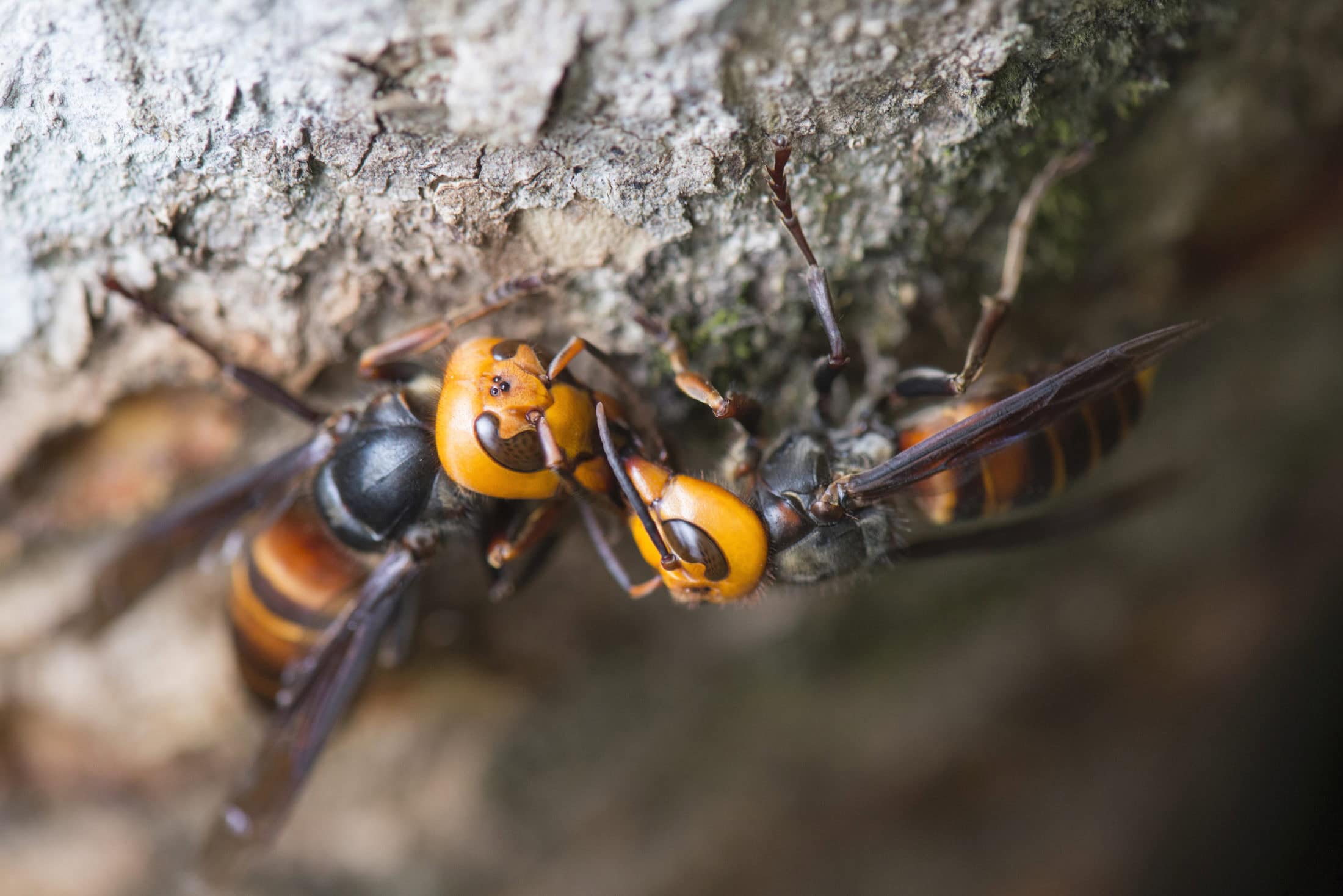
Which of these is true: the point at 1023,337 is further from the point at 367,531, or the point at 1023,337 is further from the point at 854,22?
the point at 367,531

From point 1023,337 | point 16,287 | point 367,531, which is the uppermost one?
point 16,287

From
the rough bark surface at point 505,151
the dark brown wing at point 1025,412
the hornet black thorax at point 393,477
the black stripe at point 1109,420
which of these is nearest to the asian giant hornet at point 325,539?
the hornet black thorax at point 393,477

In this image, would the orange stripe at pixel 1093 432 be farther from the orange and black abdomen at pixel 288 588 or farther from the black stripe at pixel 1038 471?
the orange and black abdomen at pixel 288 588

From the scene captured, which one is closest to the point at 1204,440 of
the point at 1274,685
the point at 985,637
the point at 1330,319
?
the point at 1330,319

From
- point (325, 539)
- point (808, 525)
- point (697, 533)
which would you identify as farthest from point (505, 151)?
point (325, 539)

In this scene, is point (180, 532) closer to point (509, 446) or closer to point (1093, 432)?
point (509, 446)

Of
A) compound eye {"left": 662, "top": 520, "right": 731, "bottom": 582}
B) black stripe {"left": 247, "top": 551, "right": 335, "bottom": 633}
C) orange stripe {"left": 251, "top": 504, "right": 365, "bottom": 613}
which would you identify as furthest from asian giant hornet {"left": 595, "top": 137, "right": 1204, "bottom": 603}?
black stripe {"left": 247, "top": 551, "right": 335, "bottom": 633}
